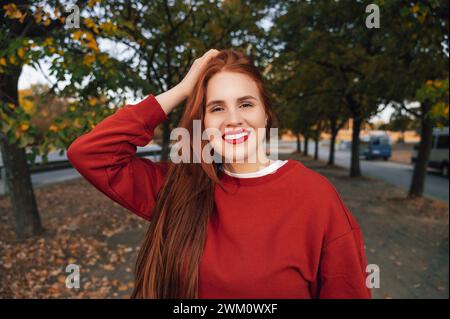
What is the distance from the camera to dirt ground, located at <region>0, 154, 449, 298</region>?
4969 mm

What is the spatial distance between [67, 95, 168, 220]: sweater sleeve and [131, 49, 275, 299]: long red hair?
0.38 feet

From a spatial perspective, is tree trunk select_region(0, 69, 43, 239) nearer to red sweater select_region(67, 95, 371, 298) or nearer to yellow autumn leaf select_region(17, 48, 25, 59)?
yellow autumn leaf select_region(17, 48, 25, 59)

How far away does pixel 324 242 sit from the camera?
4.88 ft

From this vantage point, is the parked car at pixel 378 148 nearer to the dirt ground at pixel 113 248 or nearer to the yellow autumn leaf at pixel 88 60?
the dirt ground at pixel 113 248

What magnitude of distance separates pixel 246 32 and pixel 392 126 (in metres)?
7.24

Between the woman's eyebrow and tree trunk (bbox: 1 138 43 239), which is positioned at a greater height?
the woman's eyebrow

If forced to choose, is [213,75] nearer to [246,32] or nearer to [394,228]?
[394,228]

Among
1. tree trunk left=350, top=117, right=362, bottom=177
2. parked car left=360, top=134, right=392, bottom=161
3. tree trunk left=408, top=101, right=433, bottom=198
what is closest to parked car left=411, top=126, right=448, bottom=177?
tree trunk left=350, top=117, right=362, bottom=177

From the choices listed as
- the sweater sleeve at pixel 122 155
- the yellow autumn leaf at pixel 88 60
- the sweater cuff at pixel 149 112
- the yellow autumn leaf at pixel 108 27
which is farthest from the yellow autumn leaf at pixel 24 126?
the sweater cuff at pixel 149 112

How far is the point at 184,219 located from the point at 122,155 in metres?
0.46

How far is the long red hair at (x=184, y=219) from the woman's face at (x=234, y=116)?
0.15 feet

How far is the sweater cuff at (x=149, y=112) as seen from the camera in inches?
66.9
